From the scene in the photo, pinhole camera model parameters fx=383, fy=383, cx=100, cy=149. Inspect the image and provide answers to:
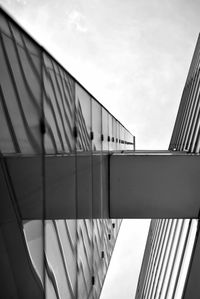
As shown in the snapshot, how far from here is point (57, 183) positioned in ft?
15.5

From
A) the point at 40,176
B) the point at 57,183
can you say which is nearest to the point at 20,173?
the point at 40,176

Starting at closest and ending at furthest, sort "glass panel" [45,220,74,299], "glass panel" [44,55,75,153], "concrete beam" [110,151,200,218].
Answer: "glass panel" [45,220,74,299], "glass panel" [44,55,75,153], "concrete beam" [110,151,200,218]

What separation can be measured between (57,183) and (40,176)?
2.78ft

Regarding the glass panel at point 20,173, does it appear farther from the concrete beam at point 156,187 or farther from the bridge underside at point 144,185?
the concrete beam at point 156,187

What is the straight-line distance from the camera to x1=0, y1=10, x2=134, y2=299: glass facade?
289 cm

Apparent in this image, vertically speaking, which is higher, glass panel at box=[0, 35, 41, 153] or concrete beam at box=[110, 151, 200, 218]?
glass panel at box=[0, 35, 41, 153]

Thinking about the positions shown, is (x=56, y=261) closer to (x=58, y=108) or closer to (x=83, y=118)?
(x=58, y=108)

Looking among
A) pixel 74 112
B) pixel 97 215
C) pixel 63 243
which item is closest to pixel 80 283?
pixel 63 243

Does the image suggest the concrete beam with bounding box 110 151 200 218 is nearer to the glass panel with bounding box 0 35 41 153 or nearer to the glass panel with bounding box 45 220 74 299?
the glass panel with bounding box 45 220 74 299

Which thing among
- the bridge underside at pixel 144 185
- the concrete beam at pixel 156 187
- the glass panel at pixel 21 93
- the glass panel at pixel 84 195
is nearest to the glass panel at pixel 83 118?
the glass panel at pixel 84 195

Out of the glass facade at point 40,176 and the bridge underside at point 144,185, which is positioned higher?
the glass facade at point 40,176

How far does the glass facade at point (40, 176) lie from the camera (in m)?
2.89

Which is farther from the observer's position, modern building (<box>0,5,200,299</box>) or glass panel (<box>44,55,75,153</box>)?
glass panel (<box>44,55,75,153</box>)

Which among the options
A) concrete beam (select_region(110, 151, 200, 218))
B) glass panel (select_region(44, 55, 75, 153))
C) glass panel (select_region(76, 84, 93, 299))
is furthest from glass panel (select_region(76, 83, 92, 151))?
concrete beam (select_region(110, 151, 200, 218))
